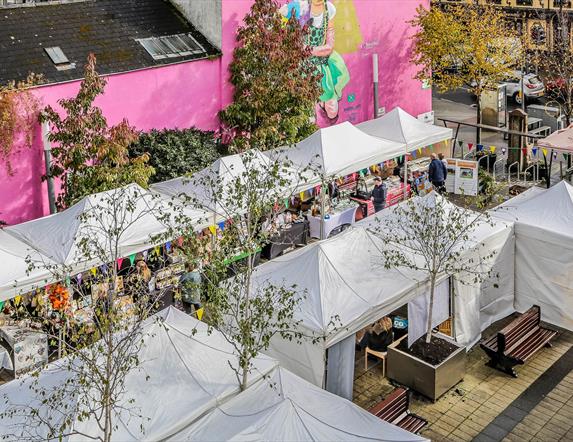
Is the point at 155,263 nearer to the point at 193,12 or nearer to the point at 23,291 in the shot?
the point at 23,291

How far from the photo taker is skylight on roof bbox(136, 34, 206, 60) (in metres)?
20.5

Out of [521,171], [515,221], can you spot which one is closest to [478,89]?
[521,171]

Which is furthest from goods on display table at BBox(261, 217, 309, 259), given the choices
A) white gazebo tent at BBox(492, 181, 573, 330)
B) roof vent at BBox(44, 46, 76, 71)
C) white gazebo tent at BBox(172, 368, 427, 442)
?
white gazebo tent at BBox(172, 368, 427, 442)

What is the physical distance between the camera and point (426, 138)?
21.1 metres

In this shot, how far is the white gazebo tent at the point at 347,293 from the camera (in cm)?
1261

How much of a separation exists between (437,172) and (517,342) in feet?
26.2

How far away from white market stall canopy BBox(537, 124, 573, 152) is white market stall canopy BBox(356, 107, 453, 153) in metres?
2.49

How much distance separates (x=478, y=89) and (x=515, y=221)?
11138 mm

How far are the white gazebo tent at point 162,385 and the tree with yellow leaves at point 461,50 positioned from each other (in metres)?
16.7

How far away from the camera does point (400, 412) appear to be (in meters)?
12.3

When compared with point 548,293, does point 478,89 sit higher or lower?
higher

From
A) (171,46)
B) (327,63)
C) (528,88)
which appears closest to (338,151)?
(171,46)

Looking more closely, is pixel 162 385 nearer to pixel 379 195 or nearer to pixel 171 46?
pixel 379 195

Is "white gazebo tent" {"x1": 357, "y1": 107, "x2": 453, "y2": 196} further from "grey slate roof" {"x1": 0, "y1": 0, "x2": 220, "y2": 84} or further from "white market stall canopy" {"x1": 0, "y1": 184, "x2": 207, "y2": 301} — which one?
"white market stall canopy" {"x1": 0, "y1": 184, "x2": 207, "y2": 301}
